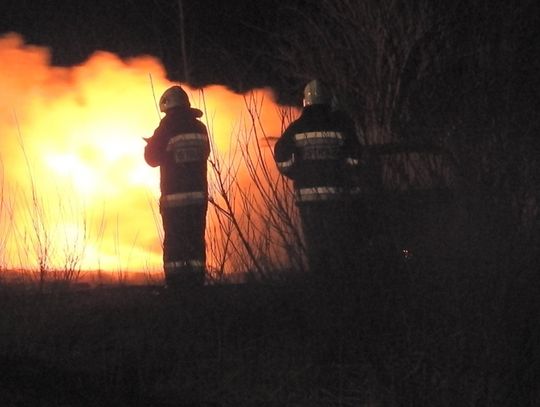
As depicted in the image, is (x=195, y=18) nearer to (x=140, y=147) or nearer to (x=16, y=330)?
(x=140, y=147)

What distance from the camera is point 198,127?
9.31 metres

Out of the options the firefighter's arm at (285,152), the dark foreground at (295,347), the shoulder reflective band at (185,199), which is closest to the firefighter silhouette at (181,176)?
the shoulder reflective band at (185,199)

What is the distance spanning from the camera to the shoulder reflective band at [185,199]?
9344 mm

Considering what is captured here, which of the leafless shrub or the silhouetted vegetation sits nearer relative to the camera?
the silhouetted vegetation

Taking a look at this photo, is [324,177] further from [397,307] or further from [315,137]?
[397,307]

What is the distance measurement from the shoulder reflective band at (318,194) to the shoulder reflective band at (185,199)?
1756 millimetres

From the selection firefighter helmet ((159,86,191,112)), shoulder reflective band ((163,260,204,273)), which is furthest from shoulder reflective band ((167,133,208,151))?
shoulder reflective band ((163,260,204,273))

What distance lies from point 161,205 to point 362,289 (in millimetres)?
3823

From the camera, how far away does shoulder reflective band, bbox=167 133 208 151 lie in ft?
30.5

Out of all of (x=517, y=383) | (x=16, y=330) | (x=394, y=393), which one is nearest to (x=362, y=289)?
(x=394, y=393)

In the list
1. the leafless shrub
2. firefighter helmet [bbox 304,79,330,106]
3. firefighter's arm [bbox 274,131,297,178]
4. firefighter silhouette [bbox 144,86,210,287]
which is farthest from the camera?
firefighter silhouette [bbox 144,86,210,287]

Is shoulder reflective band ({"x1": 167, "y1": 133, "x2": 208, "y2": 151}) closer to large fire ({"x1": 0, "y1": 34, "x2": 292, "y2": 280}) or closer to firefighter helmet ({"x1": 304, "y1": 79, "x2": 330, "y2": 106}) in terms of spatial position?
firefighter helmet ({"x1": 304, "y1": 79, "x2": 330, "y2": 106})

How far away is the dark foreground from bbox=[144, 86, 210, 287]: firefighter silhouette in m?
1.25

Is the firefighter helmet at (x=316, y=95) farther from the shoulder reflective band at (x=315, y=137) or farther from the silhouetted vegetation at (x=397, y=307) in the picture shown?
the silhouetted vegetation at (x=397, y=307)
